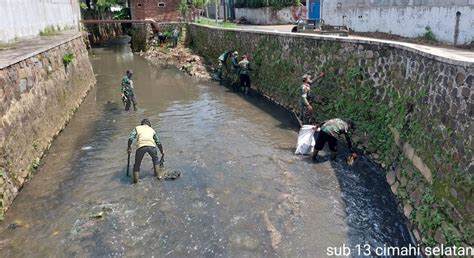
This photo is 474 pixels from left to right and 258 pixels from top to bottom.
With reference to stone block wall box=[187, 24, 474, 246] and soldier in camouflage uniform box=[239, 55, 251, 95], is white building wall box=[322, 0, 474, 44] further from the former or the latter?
soldier in camouflage uniform box=[239, 55, 251, 95]

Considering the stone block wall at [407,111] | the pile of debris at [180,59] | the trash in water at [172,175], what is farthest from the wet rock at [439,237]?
the pile of debris at [180,59]

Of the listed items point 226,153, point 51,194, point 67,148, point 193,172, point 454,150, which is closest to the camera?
point 454,150

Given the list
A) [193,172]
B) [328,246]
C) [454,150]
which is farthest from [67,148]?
[454,150]

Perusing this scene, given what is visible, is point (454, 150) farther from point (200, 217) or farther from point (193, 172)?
point (193, 172)

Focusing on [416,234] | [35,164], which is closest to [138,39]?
[35,164]

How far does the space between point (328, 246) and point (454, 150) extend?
9.30ft

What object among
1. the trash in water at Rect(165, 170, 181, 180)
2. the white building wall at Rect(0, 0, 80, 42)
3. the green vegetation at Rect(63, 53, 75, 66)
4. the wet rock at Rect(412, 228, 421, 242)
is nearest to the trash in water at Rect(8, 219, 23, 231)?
the trash in water at Rect(165, 170, 181, 180)

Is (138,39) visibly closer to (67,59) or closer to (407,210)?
(67,59)

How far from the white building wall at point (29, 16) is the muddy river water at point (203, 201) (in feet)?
19.7

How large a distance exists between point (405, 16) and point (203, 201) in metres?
16.9

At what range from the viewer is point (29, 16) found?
66.1 ft

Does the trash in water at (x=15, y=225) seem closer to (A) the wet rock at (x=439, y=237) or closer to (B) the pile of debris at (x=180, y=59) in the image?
(A) the wet rock at (x=439, y=237)

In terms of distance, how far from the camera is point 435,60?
8117 millimetres

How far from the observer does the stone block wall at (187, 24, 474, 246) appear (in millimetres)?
6625
